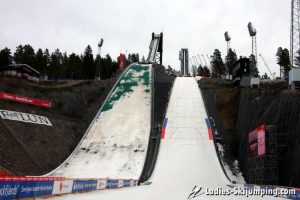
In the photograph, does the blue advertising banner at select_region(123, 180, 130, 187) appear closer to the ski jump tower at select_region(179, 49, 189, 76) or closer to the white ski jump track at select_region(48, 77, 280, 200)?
the white ski jump track at select_region(48, 77, 280, 200)

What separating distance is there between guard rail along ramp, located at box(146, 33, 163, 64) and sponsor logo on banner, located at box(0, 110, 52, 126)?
43.6 m

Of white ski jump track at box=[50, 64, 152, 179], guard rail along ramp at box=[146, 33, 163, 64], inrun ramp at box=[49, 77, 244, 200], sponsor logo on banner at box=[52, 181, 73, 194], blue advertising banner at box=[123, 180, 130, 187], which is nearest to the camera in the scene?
sponsor logo on banner at box=[52, 181, 73, 194]

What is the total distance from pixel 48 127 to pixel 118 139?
298 inches

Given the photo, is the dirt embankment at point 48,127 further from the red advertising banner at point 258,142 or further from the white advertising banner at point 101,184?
the red advertising banner at point 258,142

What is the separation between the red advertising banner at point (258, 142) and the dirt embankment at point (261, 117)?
1.26m

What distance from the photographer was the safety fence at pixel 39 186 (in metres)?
16.8

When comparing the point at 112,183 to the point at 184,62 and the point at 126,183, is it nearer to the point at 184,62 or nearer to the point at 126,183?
the point at 126,183

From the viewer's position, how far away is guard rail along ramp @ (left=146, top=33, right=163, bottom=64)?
86312 millimetres

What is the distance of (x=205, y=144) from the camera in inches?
1705

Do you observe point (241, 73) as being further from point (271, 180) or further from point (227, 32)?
point (227, 32)

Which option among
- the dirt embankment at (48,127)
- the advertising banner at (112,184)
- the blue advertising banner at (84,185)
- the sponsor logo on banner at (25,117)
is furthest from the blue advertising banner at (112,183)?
the sponsor logo on banner at (25,117)

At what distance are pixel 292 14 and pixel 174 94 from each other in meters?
20.4

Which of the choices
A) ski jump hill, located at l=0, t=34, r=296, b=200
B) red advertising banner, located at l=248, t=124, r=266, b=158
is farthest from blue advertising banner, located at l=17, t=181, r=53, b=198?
red advertising banner, located at l=248, t=124, r=266, b=158

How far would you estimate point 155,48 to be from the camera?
87.9 m
